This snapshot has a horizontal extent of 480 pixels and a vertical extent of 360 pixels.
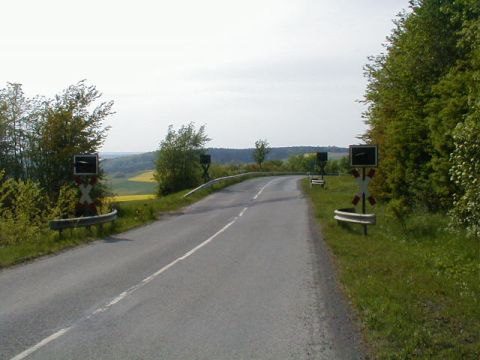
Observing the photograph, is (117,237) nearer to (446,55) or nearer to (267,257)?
(267,257)

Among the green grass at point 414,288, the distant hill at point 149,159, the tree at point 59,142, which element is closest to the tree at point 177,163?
the distant hill at point 149,159

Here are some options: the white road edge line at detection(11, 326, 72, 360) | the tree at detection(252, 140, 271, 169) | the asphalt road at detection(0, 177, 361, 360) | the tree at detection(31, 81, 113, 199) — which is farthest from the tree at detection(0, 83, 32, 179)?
the tree at detection(252, 140, 271, 169)

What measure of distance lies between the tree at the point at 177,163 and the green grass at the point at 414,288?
3571 cm

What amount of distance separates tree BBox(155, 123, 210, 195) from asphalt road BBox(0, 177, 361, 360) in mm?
36020

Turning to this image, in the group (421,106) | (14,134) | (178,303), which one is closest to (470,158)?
(178,303)

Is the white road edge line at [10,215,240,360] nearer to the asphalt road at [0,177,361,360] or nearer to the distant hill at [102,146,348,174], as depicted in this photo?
the asphalt road at [0,177,361,360]

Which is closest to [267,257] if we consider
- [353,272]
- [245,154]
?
[353,272]

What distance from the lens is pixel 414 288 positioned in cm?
892

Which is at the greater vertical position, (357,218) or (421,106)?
(421,106)

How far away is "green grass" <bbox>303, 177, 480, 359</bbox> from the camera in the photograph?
20.0 feet

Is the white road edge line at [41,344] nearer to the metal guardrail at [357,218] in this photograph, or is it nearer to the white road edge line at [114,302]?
the white road edge line at [114,302]

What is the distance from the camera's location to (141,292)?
9125 mm

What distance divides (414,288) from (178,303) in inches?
155

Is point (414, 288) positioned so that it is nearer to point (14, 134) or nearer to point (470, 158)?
point (470, 158)
